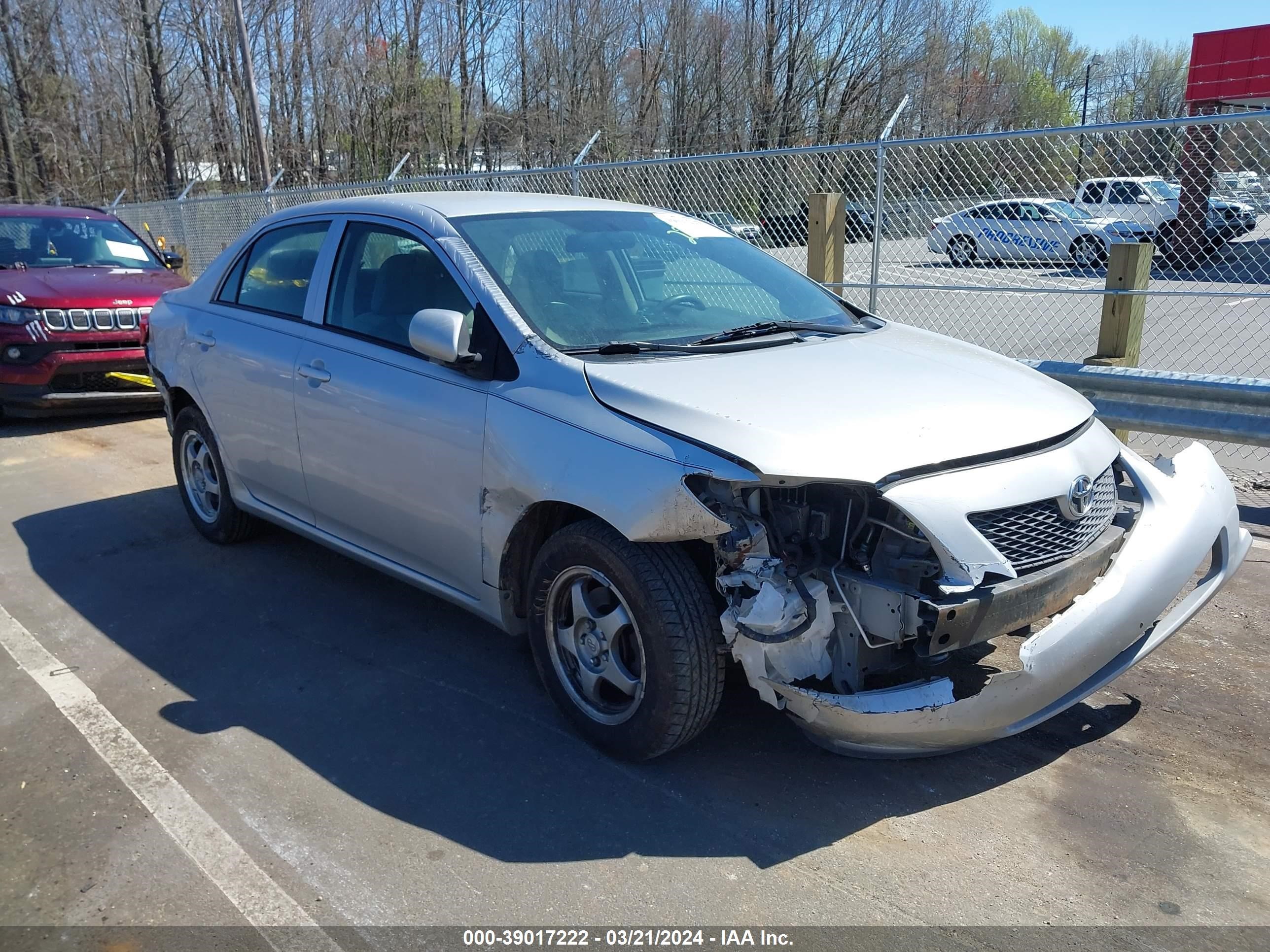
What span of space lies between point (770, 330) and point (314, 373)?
1.91 meters

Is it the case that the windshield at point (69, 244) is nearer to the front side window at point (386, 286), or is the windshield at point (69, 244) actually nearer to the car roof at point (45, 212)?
the car roof at point (45, 212)

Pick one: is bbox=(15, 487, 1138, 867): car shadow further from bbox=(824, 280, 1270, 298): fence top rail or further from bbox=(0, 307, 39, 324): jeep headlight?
bbox=(0, 307, 39, 324): jeep headlight

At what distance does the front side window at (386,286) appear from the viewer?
154 inches

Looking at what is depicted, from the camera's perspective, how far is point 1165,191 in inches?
320

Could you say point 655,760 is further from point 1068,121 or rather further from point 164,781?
point 1068,121

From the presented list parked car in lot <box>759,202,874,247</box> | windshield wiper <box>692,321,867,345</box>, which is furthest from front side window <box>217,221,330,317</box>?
parked car in lot <box>759,202,874,247</box>

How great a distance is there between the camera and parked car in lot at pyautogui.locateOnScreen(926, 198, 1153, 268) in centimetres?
770

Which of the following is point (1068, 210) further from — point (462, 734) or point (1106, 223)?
point (462, 734)

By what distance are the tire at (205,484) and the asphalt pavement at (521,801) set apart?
3.11 ft

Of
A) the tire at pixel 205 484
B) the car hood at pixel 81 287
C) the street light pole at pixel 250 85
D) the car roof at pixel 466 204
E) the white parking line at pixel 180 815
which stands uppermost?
the street light pole at pixel 250 85

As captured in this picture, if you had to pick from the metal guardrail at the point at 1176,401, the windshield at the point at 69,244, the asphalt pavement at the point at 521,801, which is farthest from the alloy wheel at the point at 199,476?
the windshield at the point at 69,244

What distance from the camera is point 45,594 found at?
4.92m

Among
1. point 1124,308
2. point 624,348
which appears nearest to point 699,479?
point 624,348

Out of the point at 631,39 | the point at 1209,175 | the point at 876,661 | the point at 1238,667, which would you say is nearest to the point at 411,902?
the point at 876,661
